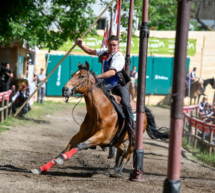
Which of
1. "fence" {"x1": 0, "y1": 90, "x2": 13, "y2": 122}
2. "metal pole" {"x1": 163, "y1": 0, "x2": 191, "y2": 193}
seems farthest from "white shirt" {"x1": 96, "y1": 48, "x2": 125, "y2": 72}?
"fence" {"x1": 0, "y1": 90, "x2": 13, "y2": 122}

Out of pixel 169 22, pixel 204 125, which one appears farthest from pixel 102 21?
pixel 204 125

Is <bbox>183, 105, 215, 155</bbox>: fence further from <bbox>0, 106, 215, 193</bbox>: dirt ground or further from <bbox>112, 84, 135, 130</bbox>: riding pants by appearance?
<bbox>112, 84, 135, 130</bbox>: riding pants

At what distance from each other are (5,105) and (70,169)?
8764mm

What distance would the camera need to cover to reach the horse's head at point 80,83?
28.3 ft

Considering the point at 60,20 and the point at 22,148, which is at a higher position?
the point at 60,20

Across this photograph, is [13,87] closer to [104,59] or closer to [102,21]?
[104,59]

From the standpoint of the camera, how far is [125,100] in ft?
32.1

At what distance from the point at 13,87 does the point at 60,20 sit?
3423mm

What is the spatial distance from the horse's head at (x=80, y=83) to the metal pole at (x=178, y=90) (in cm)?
355

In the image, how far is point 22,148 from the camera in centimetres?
1263

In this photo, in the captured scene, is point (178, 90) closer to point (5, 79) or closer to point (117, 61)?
point (117, 61)

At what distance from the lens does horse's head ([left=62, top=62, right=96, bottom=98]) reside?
8632 mm

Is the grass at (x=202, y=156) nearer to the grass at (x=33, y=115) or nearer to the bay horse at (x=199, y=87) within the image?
the grass at (x=33, y=115)

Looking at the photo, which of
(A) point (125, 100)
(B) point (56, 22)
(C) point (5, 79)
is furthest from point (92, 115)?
(B) point (56, 22)
